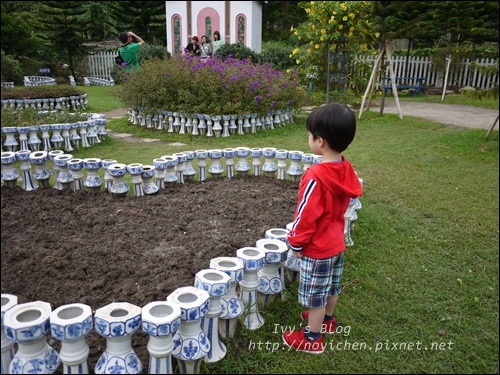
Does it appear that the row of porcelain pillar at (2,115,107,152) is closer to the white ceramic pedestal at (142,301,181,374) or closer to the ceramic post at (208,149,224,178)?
the ceramic post at (208,149,224,178)

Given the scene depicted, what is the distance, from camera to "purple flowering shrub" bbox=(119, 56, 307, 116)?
7.72 meters

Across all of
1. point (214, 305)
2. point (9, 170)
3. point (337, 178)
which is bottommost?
point (214, 305)

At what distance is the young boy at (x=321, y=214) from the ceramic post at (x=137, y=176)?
2.10 meters

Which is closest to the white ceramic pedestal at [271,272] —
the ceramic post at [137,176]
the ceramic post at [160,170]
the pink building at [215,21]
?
the ceramic post at [137,176]

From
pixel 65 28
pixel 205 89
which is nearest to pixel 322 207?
pixel 205 89

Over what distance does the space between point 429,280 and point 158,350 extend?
198 centimetres

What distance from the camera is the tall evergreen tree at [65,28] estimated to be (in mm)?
22594

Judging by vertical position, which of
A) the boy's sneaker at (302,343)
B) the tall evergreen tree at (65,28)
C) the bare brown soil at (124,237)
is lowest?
the boy's sneaker at (302,343)

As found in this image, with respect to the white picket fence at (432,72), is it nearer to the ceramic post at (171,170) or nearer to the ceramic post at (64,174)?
the ceramic post at (171,170)

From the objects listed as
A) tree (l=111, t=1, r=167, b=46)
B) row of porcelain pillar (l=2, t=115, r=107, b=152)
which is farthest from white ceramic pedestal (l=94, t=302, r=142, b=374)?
tree (l=111, t=1, r=167, b=46)

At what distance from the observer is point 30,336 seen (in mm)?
1620

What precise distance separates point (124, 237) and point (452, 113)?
389 inches

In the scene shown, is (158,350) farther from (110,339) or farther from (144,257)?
(144,257)

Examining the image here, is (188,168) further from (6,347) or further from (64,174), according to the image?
(6,347)
